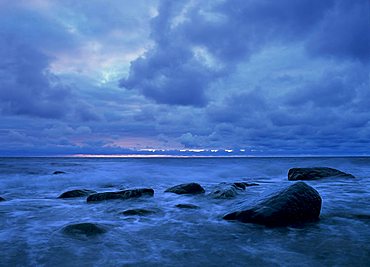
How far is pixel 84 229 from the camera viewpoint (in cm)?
500

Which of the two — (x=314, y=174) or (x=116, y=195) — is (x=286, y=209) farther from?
(x=314, y=174)

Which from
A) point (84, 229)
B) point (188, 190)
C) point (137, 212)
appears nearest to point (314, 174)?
point (188, 190)

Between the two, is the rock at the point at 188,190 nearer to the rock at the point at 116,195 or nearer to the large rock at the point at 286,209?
the rock at the point at 116,195

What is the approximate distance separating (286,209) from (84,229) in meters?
3.77

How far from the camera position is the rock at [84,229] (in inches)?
192

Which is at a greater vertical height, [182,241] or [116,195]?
[116,195]

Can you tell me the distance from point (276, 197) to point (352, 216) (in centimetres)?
193

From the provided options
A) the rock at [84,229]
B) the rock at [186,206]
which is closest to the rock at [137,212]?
the rock at [186,206]

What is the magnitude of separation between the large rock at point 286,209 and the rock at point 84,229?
259 centimetres

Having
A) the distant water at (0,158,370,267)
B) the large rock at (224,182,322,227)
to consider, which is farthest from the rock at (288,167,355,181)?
the large rock at (224,182,322,227)

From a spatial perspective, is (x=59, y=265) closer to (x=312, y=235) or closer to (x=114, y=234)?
(x=114, y=234)

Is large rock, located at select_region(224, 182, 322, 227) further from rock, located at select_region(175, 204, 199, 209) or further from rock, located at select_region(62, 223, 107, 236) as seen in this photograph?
rock, located at select_region(62, 223, 107, 236)

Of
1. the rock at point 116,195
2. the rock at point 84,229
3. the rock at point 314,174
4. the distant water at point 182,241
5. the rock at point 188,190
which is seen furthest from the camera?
the rock at point 314,174

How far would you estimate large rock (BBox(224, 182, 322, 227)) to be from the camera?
5.36 meters
